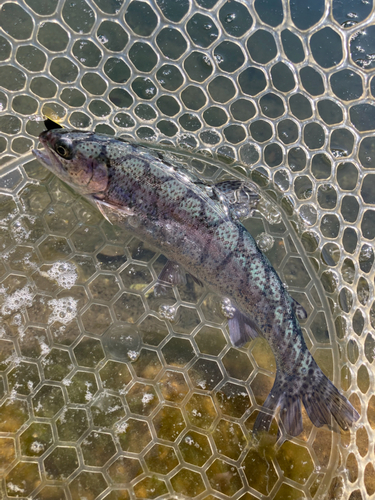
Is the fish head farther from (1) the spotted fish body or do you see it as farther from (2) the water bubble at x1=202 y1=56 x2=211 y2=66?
(2) the water bubble at x1=202 y1=56 x2=211 y2=66

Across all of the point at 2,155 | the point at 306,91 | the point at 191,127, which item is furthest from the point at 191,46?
the point at 2,155

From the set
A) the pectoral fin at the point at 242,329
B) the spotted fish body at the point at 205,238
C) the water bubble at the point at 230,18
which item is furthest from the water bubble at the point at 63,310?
the water bubble at the point at 230,18

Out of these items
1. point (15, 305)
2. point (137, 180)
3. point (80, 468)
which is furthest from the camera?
point (15, 305)

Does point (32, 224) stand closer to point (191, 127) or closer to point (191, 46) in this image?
point (191, 127)

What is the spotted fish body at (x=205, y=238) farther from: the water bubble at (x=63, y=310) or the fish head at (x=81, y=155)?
the water bubble at (x=63, y=310)

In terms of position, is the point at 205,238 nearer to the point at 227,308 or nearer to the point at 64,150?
the point at 227,308

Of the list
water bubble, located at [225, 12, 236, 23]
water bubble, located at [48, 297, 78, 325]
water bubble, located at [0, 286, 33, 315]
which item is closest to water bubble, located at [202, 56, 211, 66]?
water bubble, located at [225, 12, 236, 23]
